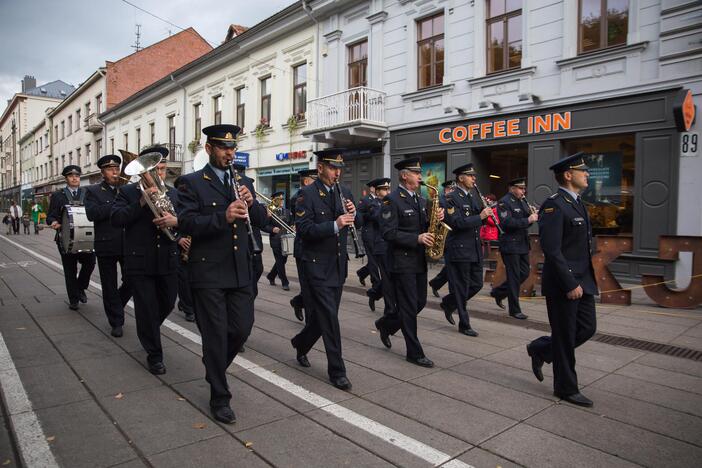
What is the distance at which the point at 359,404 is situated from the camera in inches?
158

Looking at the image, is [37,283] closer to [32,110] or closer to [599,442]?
[599,442]

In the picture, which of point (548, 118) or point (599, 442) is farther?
point (548, 118)

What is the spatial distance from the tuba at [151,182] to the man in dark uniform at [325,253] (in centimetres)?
123

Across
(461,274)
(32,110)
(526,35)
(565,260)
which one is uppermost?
(32,110)

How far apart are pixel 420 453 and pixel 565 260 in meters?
1.96

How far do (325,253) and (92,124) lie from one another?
141 feet

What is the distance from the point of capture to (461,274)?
6656 mm

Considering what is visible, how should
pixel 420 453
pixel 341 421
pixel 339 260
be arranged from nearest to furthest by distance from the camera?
pixel 420 453, pixel 341 421, pixel 339 260

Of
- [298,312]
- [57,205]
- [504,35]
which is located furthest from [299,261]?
[504,35]

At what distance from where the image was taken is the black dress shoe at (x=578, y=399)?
13.3 feet

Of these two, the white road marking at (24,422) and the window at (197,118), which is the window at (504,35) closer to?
the white road marking at (24,422)

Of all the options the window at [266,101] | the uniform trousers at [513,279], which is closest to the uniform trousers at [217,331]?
the uniform trousers at [513,279]

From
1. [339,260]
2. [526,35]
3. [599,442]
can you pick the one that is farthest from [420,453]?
[526,35]

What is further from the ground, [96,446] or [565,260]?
[565,260]
